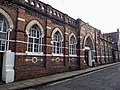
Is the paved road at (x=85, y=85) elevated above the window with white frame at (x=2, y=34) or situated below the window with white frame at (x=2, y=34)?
below

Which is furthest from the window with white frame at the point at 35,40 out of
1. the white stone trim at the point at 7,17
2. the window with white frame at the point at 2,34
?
the window with white frame at the point at 2,34

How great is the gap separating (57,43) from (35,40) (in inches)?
132

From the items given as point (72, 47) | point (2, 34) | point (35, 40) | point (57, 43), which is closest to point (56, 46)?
point (57, 43)

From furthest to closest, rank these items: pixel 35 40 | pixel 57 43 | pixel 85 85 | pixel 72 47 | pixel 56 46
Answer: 1. pixel 72 47
2. pixel 57 43
3. pixel 56 46
4. pixel 35 40
5. pixel 85 85

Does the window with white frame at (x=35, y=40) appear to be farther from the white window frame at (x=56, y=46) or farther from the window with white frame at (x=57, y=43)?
the window with white frame at (x=57, y=43)

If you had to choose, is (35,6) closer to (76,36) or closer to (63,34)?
(63,34)

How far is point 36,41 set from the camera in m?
12.0

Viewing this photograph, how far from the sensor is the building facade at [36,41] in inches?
381

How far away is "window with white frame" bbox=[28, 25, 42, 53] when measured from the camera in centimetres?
Result: 1150

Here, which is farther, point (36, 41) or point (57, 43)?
point (57, 43)

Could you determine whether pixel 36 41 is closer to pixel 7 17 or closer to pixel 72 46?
pixel 7 17

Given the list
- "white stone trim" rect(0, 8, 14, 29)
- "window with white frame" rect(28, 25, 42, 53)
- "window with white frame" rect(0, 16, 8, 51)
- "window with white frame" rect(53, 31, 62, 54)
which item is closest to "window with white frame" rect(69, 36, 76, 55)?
"window with white frame" rect(53, 31, 62, 54)

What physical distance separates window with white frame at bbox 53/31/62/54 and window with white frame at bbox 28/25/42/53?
7.63ft

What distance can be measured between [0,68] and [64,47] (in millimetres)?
7607
